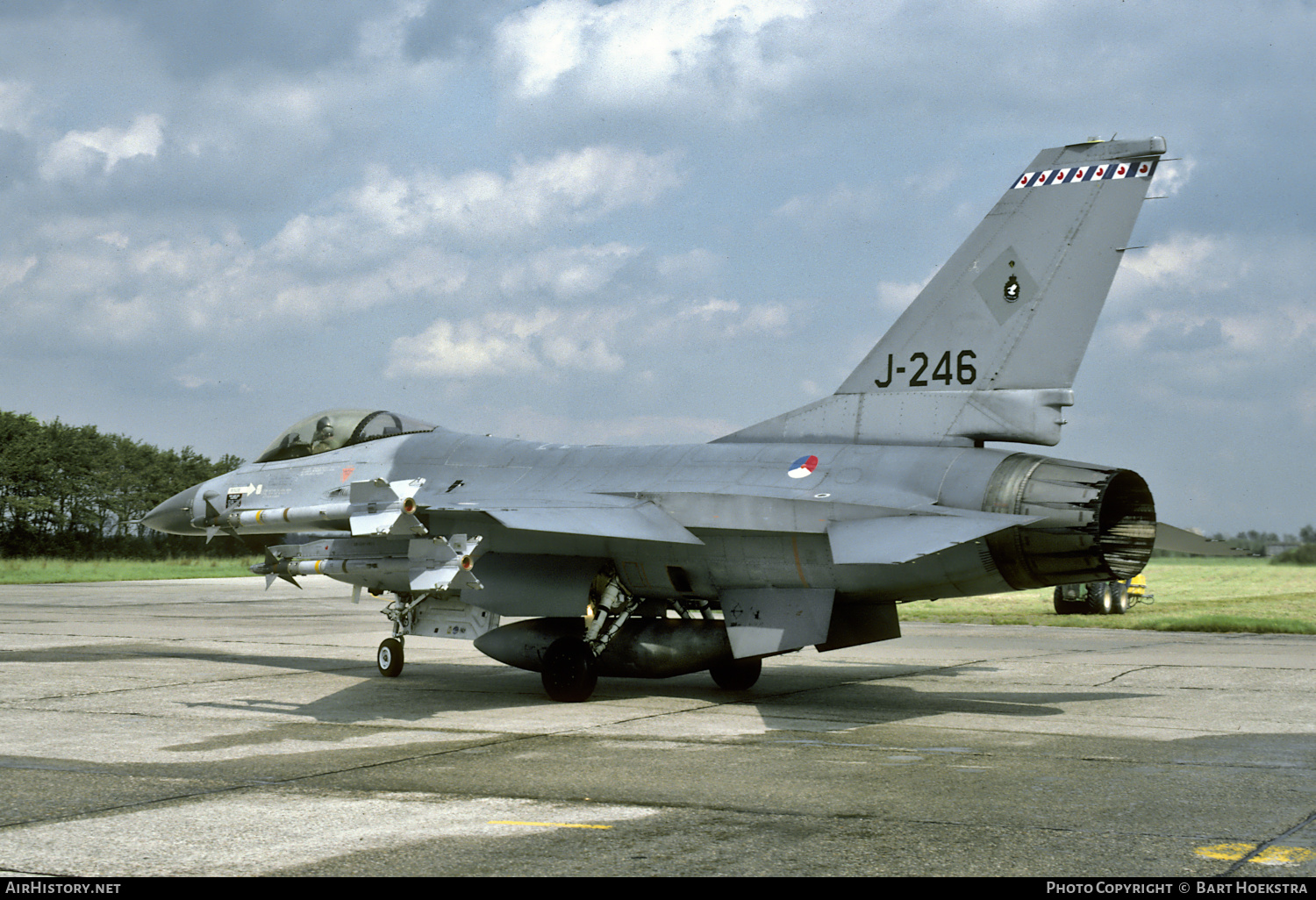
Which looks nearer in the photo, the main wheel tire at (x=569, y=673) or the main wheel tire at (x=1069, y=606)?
the main wheel tire at (x=569, y=673)

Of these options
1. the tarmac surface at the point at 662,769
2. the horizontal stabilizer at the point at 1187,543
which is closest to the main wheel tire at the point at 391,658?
the tarmac surface at the point at 662,769

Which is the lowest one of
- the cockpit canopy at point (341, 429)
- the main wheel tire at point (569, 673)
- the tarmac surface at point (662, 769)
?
the tarmac surface at point (662, 769)

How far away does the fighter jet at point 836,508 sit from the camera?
34.3ft

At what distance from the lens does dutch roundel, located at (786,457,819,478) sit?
11526mm

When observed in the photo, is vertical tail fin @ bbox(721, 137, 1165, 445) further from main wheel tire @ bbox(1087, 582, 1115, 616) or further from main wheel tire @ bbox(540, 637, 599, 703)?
main wheel tire @ bbox(1087, 582, 1115, 616)

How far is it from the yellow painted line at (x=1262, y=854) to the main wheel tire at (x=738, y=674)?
7.46 metres

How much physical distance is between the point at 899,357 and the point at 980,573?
8.21 feet

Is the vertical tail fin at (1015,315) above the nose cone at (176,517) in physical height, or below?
above

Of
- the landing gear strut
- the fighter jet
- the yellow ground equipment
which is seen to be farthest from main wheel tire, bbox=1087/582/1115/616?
the landing gear strut

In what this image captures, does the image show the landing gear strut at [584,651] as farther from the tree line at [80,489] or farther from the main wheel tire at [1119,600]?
the tree line at [80,489]

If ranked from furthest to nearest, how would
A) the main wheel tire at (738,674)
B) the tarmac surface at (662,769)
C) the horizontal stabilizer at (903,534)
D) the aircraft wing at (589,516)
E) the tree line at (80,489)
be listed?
the tree line at (80,489), the main wheel tire at (738,674), the aircraft wing at (589,516), the horizontal stabilizer at (903,534), the tarmac surface at (662,769)

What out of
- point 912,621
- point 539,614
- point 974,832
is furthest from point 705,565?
point 912,621

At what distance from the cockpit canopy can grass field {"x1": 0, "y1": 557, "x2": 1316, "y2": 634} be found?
15.1m
